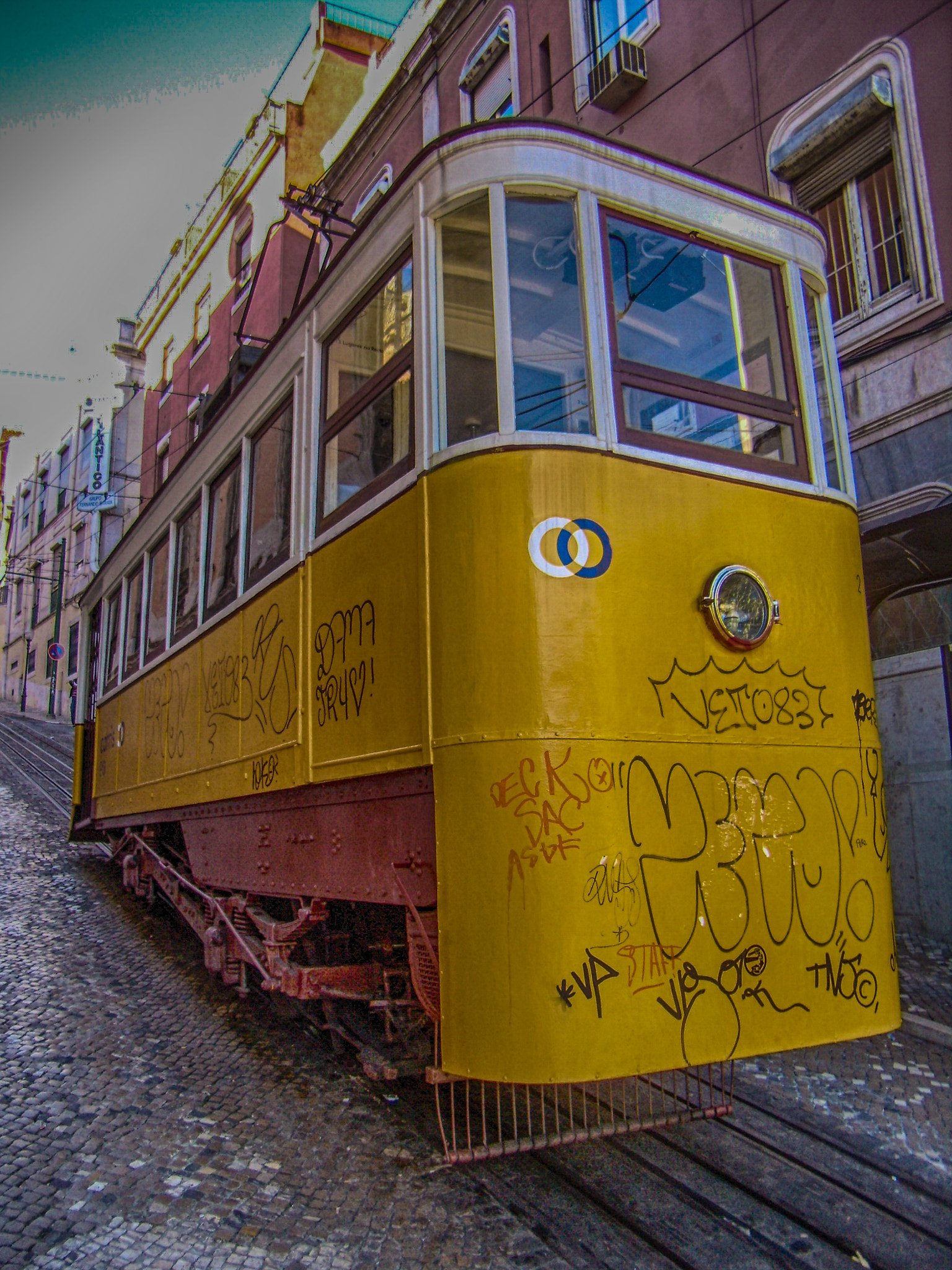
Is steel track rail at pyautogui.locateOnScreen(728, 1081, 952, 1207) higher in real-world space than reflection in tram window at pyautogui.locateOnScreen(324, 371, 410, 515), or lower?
lower

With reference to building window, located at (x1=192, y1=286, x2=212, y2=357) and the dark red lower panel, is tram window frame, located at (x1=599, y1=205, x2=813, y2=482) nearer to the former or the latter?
the dark red lower panel

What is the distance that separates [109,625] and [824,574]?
7.31 meters

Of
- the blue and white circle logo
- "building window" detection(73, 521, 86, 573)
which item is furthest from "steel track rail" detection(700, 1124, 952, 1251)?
"building window" detection(73, 521, 86, 573)

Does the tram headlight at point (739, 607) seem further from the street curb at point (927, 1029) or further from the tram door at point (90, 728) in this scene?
the tram door at point (90, 728)

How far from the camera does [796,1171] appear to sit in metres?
3.54

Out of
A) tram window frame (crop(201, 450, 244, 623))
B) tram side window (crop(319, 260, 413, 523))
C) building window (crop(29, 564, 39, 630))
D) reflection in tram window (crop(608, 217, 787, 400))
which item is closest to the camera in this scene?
reflection in tram window (crop(608, 217, 787, 400))

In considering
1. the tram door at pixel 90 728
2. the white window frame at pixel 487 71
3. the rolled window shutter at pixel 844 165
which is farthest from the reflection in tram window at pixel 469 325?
the white window frame at pixel 487 71

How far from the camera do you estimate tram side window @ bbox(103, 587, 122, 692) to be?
8.35m

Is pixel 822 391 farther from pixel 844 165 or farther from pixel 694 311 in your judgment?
pixel 844 165

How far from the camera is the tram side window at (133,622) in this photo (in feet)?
24.8

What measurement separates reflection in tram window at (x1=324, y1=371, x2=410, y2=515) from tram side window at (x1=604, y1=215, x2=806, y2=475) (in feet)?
2.88

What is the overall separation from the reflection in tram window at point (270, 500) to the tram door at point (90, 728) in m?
5.16

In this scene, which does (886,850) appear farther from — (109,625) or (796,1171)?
(109,625)

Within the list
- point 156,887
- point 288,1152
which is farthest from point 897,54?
point 156,887
